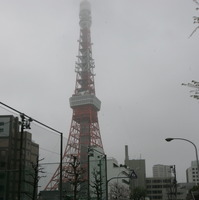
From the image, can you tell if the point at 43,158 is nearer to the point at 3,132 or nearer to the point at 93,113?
the point at 3,132

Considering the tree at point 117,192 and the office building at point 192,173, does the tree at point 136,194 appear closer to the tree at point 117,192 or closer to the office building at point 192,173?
the tree at point 117,192

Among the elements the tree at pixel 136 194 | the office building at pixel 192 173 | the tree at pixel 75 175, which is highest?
the office building at pixel 192 173

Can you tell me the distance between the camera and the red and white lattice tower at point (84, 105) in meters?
78.5

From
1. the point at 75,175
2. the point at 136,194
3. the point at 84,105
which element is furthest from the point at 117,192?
the point at 75,175

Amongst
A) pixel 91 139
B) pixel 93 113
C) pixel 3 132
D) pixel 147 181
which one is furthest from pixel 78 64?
pixel 3 132

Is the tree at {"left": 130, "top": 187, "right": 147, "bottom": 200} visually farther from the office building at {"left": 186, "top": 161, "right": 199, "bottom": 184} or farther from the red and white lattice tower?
the office building at {"left": 186, "top": 161, "right": 199, "bottom": 184}

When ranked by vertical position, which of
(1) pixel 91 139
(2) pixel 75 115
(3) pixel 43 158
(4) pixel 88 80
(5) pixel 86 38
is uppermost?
(5) pixel 86 38

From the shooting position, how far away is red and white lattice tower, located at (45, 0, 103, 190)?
258 feet

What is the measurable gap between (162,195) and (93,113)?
132ft

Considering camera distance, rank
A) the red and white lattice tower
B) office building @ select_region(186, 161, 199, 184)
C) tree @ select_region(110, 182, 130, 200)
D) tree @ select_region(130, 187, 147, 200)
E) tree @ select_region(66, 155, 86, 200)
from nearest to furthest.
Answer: tree @ select_region(66, 155, 86, 200) → tree @ select_region(110, 182, 130, 200) → tree @ select_region(130, 187, 147, 200) → the red and white lattice tower → office building @ select_region(186, 161, 199, 184)

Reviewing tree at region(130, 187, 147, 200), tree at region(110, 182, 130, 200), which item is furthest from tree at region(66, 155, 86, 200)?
tree at region(130, 187, 147, 200)

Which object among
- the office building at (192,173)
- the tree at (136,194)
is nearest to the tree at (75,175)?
the tree at (136,194)

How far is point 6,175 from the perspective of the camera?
3291 cm

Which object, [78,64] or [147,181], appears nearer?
[78,64]
